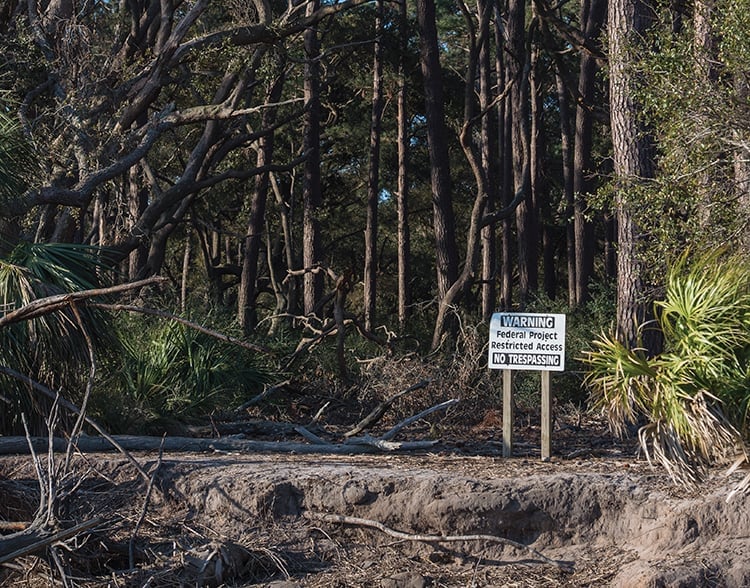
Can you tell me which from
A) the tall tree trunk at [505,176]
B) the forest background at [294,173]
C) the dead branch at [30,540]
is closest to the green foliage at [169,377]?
the forest background at [294,173]

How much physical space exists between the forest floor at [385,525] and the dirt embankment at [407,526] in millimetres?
10

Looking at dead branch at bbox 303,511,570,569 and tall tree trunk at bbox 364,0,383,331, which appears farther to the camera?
tall tree trunk at bbox 364,0,383,331

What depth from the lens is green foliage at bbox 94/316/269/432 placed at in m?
11.3

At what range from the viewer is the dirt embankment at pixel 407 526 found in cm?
764

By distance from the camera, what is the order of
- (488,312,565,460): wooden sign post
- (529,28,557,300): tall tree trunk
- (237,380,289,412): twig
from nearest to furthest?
(488,312,565,460): wooden sign post
(237,380,289,412): twig
(529,28,557,300): tall tree trunk

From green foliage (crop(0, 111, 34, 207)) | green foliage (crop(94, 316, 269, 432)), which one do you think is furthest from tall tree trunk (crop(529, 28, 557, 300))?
green foliage (crop(0, 111, 34, 207))

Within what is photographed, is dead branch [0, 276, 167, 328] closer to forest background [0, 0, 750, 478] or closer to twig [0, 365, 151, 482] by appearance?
forest background [0, 0, 750, 478]

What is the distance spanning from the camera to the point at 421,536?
7.94 metres

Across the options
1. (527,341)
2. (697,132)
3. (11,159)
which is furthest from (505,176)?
(11,159)

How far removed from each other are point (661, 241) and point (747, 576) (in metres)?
6.37

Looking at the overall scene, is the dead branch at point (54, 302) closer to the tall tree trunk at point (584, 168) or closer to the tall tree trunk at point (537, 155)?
the tall tree trunk at point (537, 155)

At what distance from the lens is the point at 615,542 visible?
8133 millimetres

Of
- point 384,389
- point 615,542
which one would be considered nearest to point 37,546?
point 615,542

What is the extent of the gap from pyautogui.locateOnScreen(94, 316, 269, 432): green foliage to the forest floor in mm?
2404
